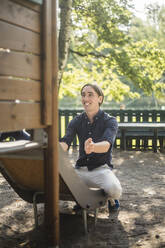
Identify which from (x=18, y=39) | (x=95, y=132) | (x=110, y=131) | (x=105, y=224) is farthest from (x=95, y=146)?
(x=18, y=39)

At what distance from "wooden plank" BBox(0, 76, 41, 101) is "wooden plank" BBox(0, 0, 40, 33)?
38 cm

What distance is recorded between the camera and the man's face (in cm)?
347

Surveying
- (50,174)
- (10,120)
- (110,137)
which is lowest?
(50,174)

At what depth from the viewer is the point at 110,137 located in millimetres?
3322

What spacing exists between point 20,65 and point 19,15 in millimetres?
330

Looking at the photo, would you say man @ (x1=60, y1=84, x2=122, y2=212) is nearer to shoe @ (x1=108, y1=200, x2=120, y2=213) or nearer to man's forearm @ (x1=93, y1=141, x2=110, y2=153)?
man's forearm @ (x1=93, y1=141, x2=110, y2=153)

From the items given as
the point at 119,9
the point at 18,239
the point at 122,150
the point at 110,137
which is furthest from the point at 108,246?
the point at 119,9

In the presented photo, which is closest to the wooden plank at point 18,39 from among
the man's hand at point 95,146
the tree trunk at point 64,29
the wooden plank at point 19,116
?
the wooden plank at point 19,116

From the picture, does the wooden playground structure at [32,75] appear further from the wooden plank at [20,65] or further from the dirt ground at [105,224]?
the dirt ground at [105,224]

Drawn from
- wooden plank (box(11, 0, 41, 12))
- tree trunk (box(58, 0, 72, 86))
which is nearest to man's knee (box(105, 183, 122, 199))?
wooden plank (box(11, 0, 41, 12))

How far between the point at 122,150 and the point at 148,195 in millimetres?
5372

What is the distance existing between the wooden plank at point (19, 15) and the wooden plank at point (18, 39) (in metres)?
0.03

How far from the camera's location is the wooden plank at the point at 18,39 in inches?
77.6

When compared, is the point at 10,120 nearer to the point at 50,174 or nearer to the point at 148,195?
the point at 50,174
